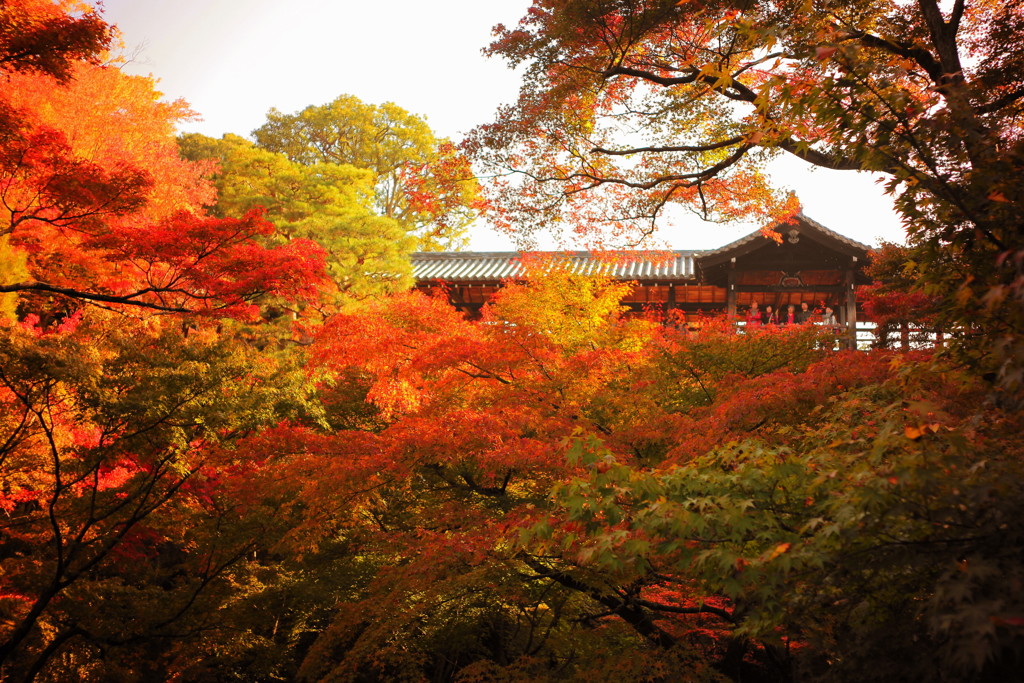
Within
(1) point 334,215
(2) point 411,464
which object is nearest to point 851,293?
(2) point 411,464

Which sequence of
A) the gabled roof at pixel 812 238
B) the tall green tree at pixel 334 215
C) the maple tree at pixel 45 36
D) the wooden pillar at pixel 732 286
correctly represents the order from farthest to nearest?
the tall green tree at pixel 334 215, the wooden pillar at pixel 732 286, the gabled roof at pixel 812 238, the maple tree at pixel 45 36

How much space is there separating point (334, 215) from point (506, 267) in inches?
226

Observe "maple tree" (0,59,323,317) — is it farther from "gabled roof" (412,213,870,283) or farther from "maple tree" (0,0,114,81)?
"gabled roof" (412,213,870,283)

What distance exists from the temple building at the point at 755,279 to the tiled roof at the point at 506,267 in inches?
6.3

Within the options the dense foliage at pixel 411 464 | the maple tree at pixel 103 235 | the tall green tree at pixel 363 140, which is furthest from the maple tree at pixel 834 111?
the tall green tree at pixel 363 140

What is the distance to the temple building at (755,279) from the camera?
13734 mm

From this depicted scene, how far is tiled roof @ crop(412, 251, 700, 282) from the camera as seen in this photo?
1714 centimetres

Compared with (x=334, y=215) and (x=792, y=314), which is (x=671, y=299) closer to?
(x=792, y=314)

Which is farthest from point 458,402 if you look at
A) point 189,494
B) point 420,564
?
point 189,494

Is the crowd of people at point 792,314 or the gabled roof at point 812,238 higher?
the gabled roof at point 812,238

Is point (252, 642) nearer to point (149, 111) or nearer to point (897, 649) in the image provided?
point (897, 649)

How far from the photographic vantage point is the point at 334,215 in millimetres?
16094

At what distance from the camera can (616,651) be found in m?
7.78

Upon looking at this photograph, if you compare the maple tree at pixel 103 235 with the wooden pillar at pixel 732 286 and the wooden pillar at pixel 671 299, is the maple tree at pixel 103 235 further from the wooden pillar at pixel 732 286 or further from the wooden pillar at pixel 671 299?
the wooden pillar at pixel 732 286
